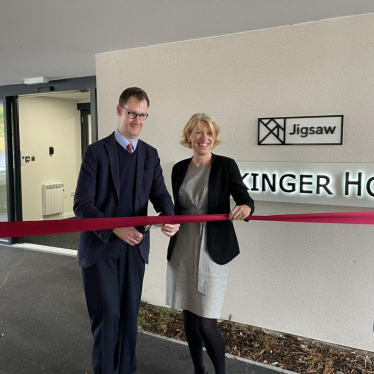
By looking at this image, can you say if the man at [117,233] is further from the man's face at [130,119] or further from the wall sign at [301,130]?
the wall sign at [301,130]

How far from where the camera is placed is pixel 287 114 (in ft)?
9.66

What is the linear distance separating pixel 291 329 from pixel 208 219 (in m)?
1.50

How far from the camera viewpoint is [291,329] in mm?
3117

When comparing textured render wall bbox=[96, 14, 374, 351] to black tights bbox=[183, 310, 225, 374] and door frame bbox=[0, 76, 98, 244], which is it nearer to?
black tights bbox=[183, 310, 225, 374]

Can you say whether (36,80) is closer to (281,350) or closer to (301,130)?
(301,130)

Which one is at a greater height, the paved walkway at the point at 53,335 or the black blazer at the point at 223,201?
the black blazer at the point at 223,201

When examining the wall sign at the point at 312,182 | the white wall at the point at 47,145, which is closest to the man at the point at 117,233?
the wall sign at the point at 312,182

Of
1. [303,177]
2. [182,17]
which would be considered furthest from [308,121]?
[182,17]

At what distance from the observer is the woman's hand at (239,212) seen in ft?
7.20

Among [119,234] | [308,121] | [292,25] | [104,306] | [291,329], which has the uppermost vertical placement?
[292,25]

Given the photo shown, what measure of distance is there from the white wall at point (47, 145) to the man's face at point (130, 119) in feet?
15.6

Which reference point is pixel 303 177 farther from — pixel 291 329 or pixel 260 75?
pixel 291 329

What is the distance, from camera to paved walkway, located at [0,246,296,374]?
2.83 m

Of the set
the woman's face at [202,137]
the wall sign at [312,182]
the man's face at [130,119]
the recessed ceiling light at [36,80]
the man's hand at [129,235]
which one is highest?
the recessed ceiling light at [36,80]
